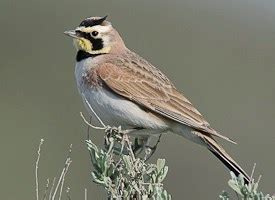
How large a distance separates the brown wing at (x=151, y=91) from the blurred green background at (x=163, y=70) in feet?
12.7

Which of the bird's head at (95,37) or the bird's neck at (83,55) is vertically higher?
the bird's head at (95,37)

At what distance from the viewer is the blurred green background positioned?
1488 centimetres

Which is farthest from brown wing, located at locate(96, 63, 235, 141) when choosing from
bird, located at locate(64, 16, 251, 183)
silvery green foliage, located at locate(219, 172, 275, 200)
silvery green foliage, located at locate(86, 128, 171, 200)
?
silvery green foliage, located at locate(219, 172, 275, 200)

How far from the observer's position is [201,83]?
20.4m

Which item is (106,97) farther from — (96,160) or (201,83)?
(201,83)

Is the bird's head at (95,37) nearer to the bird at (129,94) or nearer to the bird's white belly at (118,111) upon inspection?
the bird at (129,94)

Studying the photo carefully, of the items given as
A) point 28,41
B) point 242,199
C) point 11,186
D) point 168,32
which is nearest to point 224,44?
point 168,32

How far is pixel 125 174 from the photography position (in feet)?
23.7

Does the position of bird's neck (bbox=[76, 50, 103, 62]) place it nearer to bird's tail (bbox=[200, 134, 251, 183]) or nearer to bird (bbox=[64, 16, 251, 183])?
bird (bbox=[64, 16, 251, 183])

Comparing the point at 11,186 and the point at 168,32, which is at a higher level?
the point at 168,32

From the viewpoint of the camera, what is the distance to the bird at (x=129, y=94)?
27.5 feet

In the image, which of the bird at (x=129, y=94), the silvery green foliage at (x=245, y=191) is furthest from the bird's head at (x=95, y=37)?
the silvery green foliage at (x=245, y=191)

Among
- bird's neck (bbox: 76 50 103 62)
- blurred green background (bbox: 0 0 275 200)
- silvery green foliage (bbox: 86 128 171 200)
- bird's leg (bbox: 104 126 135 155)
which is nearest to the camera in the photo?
silvery green foliage (bbox: 86 128 171 200)

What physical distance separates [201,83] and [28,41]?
473cm
